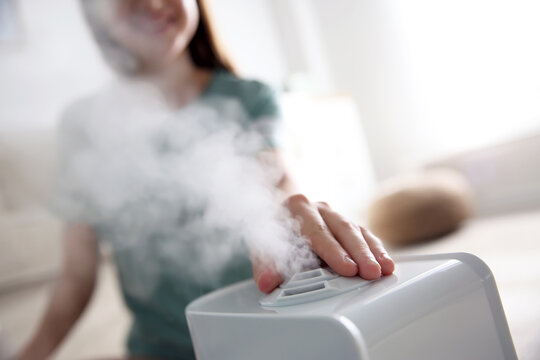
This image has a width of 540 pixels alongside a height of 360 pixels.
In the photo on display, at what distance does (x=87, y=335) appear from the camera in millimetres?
1374

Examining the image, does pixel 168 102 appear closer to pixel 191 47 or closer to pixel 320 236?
pixel 191 47

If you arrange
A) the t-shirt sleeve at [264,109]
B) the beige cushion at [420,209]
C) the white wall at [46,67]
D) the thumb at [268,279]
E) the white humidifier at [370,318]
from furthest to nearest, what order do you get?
the beige cushion at [420,209] → the white wall at [46,67] → the t-shirt sleeve at [264,109] → the thumb at [268,279] → the white humidifier at [370,318]

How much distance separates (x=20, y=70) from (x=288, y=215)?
3.12ft

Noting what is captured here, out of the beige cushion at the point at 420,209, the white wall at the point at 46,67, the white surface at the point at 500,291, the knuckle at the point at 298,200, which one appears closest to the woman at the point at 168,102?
the knuckle at the point at 298,200

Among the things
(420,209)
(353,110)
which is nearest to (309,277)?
(420,209)

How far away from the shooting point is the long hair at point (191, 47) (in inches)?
36.6

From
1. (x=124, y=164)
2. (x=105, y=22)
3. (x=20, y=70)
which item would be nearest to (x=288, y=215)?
(x=124, y=164)

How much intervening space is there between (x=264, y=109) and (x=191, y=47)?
20 centimetres

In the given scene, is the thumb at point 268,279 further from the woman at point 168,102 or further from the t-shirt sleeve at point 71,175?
the t-shirt sleeve at point 71,175

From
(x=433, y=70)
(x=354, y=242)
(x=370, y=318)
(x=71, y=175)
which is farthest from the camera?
(x=433, y=70)

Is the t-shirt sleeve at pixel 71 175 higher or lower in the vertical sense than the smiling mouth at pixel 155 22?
lower

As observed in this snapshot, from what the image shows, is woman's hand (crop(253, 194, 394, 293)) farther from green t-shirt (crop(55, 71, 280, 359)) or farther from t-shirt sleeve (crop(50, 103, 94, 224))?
t-shirt sleeve (crop(50, 103, 94, 224))

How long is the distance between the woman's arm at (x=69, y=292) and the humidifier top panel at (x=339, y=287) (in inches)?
14.1

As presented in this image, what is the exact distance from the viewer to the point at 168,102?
91cm
